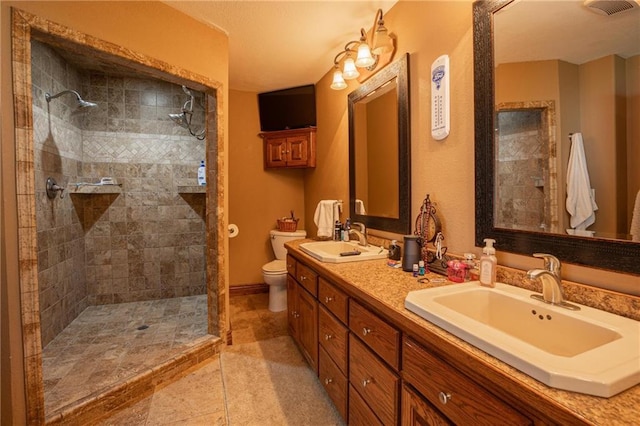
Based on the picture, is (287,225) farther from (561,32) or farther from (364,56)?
(561,32)

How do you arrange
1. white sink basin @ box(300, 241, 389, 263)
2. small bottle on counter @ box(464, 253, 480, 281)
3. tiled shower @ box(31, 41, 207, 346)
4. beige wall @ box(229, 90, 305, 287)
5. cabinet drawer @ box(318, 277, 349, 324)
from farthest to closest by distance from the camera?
beige wall @ box(229, 90, 305, 287)
tiled shower @ box(31, 41, 207, 346)
white sink basin @ box(300, 241, 389, 263)
cabinet drawer @ box(318, 277, 349, 324)
small bottle on counter @ box(464, 253, 480, 281)

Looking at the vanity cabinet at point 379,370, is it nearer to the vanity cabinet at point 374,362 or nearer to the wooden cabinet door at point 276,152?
the vanity cabinet at point 374,362

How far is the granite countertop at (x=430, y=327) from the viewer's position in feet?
1.75

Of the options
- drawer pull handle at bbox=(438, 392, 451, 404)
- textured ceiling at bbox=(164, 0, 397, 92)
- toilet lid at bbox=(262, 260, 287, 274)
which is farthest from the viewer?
toilet lid at bbox=(262, 260, 287, 274)

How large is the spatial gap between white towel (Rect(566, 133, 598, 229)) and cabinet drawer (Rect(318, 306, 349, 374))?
103cm

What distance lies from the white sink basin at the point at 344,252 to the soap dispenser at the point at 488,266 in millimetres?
687

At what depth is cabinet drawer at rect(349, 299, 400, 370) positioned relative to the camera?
3.54 ft

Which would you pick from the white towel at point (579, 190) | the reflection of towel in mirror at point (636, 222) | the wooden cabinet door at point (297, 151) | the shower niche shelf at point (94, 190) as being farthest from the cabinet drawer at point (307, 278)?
the shower niche shelf at point (94, 190)

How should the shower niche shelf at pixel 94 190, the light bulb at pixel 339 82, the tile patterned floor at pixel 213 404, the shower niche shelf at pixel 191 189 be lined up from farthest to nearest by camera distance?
the shower niche shelf at pixel 191 189, the shower niche shelf at pixel 94 190, the light bulb at pixel 339 82, the tile patterned floor at pixel 213 404

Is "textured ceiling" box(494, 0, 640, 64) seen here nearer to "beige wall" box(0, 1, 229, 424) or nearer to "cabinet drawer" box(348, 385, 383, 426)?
"cabinet drawer" box(348, 385, 383, 426)

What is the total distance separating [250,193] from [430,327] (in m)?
3.08

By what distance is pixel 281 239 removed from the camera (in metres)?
3.49

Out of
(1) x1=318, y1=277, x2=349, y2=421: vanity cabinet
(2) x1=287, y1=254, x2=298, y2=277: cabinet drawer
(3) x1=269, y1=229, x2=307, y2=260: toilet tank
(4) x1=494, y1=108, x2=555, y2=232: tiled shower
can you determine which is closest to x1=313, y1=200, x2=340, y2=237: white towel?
(2) x1=287, y1=254, x2=298, y2=277: cabinet drawer

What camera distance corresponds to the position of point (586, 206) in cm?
101
